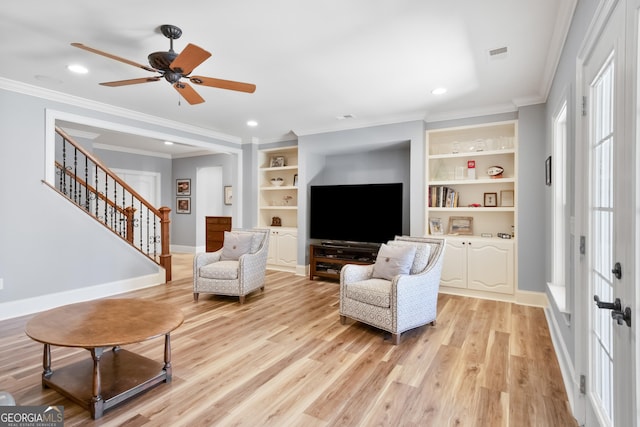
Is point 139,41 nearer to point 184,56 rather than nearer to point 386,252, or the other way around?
point 184,56

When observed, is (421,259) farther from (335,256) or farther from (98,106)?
(98,106)

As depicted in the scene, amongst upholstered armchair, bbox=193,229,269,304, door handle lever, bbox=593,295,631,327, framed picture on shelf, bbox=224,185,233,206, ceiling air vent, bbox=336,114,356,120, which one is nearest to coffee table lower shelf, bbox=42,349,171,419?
upholstered armchair, bbox=193,229,269,304

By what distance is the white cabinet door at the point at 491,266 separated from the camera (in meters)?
3.99

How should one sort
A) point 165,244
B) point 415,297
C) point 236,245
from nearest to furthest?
1. point 415,297
2. point 236,245
3. point 165,244

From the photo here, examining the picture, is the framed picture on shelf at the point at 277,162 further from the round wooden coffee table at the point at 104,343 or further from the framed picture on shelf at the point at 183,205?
the round wooden coffee table at the point at 104,343

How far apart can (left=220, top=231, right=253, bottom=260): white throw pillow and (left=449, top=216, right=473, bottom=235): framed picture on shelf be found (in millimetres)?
2811

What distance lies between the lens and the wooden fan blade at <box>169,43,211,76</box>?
6.79ft

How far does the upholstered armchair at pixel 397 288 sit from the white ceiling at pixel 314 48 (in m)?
1.71

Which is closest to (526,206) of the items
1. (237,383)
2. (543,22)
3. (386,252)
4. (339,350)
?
(386,252)

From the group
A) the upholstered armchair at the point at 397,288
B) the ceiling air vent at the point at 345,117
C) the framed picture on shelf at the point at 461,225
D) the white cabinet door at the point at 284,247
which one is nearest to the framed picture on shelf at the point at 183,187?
the white cabinet door at the point at 284,247

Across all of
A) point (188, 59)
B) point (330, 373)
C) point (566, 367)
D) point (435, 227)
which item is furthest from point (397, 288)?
point (188, 59)

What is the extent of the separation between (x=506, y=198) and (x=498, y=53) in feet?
7.19

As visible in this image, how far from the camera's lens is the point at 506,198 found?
4.27m

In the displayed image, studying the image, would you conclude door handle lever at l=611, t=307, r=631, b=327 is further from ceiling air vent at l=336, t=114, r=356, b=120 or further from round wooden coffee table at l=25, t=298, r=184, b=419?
ceiling air vent at l=336, t=114, r=356, b=120
